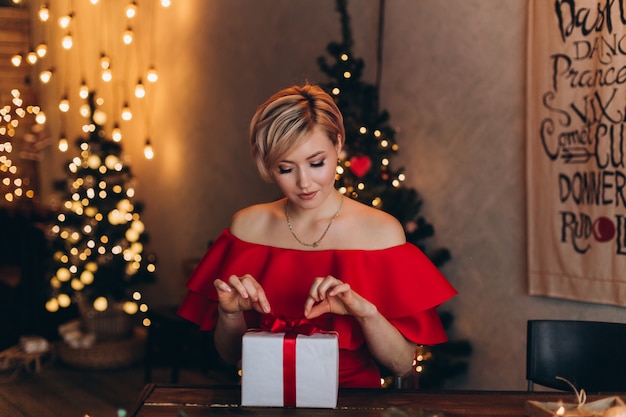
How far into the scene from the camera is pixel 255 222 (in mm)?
2068

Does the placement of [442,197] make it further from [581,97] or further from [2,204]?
Answer: [2,204]

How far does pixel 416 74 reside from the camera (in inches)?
148

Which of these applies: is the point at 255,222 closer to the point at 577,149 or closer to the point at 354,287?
the point at 354,287

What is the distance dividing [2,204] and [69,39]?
2248 millimetres

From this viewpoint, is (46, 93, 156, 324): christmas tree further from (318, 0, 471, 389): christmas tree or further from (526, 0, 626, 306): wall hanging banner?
(526, 0, 626, 306): wall hanging banner

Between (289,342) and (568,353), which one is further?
(568,353)

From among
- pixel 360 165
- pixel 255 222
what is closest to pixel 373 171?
pixel 360 165

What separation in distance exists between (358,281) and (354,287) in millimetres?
27

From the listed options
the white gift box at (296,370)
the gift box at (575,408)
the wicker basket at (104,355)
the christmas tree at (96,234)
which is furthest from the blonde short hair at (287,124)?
the wicker basket at (104,355)

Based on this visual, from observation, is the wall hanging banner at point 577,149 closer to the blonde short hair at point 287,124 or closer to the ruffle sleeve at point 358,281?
the ruffle sleeve at point 358,281

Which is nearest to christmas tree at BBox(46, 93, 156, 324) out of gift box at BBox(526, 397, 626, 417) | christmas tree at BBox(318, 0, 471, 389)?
christmas tree at BBox(318, 0, 471, 389)

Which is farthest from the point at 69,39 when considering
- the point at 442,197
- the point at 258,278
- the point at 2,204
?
the point at 258,278

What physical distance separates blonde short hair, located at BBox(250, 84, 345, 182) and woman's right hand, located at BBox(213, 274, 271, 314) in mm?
325

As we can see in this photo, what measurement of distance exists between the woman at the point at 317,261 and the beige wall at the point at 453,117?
1.26 meters
